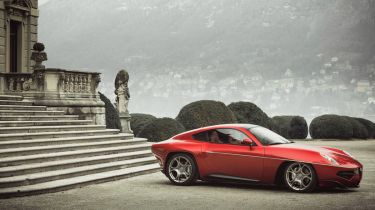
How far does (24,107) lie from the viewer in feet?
62.3

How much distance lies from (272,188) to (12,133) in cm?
680

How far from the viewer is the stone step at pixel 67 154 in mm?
13406

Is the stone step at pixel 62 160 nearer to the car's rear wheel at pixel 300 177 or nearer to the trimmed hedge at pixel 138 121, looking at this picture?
the car's rear wheel at pixel 300 177

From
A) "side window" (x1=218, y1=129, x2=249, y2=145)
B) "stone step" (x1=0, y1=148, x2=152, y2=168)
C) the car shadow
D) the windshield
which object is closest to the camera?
the car shadow

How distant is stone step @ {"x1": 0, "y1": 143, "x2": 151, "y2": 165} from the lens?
528 inches

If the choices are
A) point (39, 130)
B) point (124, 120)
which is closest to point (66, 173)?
point (39, 130)

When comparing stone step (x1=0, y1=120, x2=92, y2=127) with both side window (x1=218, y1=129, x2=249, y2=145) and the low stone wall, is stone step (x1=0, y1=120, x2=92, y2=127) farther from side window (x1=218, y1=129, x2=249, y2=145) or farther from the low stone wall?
side window (x1=218, y1=129, x2=249, y2=145)

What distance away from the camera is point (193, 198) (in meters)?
11.1

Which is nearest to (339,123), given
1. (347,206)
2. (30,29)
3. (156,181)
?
(30,29)

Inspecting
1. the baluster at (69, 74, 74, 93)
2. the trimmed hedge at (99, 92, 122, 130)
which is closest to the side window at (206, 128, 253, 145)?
the baluster at (69, 74, 74, 93)

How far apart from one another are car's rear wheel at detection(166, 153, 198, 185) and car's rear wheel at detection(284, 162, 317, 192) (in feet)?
6.57

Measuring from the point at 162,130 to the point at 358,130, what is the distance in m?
17.5

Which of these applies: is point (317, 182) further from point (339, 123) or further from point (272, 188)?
point (339, 123)

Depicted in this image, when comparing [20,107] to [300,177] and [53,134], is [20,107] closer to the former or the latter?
[53,134]
